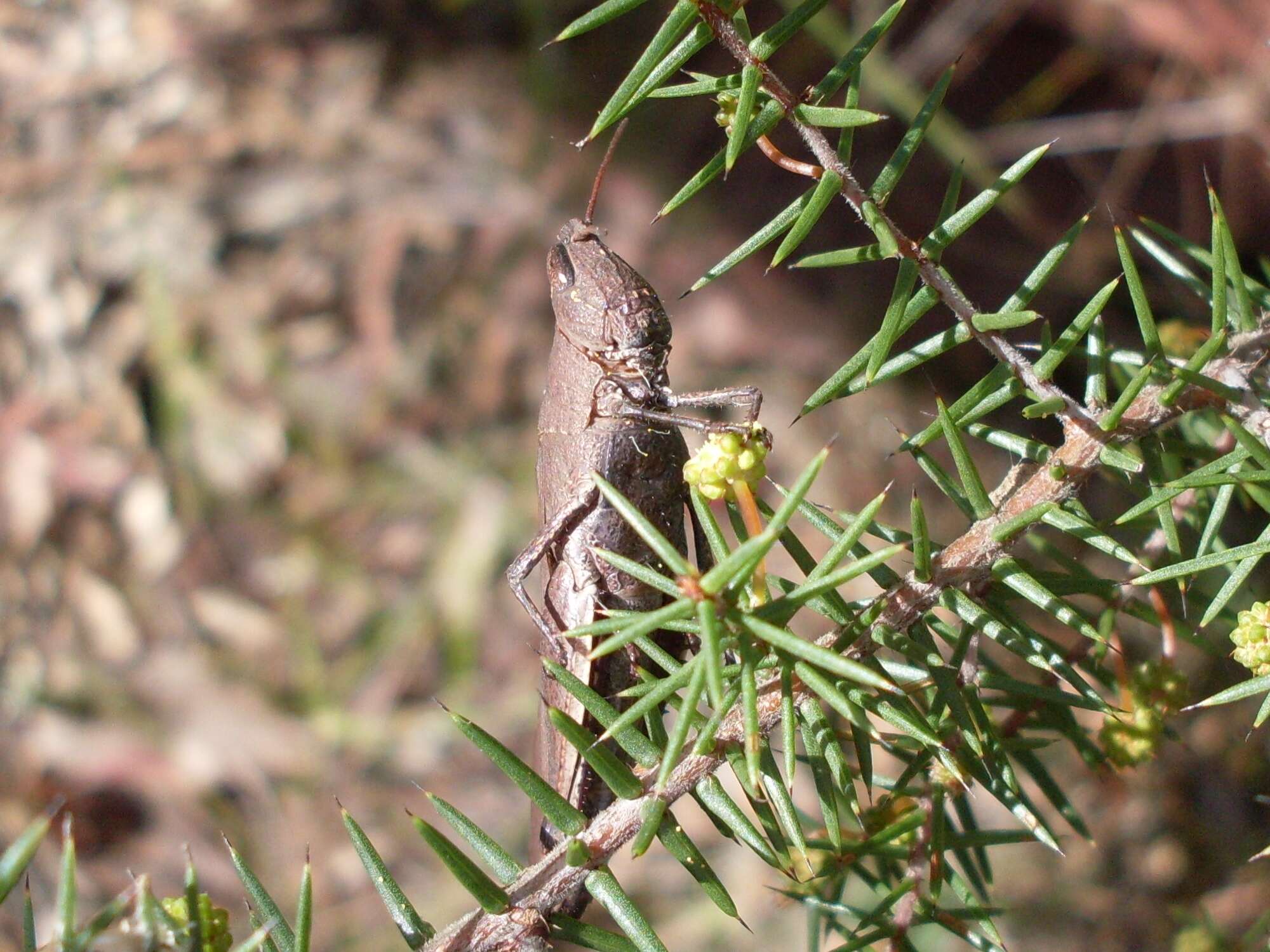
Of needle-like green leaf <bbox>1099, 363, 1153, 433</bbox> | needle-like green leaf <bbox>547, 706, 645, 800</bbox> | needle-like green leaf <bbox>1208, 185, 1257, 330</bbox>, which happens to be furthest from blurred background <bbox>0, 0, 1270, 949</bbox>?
needle-like green leaf <bbox>547, 706, 645, 800</bbox>

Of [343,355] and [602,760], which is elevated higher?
[343,355]

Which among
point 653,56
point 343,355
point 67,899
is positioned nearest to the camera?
point 67,899

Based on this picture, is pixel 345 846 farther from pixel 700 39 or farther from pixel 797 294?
pixel 700 39

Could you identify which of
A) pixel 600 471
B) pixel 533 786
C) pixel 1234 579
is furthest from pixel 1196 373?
pixel 600 471

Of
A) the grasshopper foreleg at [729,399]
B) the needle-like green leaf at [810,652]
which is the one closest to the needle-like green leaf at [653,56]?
the needle-like green leaf at [810,652]

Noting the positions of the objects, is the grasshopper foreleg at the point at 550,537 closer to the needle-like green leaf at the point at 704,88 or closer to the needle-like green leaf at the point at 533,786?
the needle-like green leaf at the point at 533,786

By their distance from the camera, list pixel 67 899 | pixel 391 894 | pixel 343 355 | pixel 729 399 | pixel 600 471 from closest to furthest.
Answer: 1. pixel 67 899
2. pixel 391 894
3. pixel 729 399
4. pixel 600 471
5. pixel 343 355

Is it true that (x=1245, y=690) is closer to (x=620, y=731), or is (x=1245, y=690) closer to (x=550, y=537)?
(x=620, y=731)

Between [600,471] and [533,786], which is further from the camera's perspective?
[600,471]
